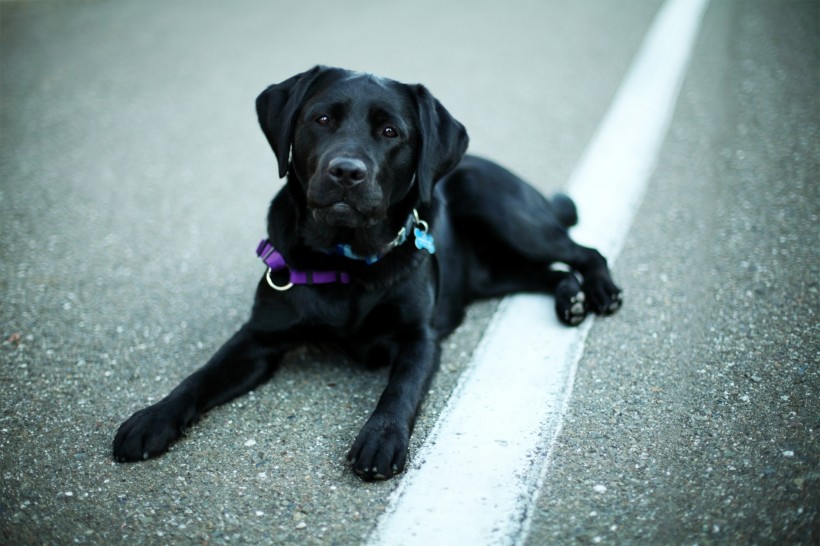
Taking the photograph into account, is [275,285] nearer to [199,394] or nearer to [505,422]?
[199,394]

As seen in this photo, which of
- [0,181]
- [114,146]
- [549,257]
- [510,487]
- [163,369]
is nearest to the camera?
[510,487]

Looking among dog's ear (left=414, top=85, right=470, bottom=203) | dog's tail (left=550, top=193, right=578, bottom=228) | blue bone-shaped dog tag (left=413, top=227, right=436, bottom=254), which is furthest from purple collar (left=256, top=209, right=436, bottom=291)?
dog's tail (left=550, top=193, right=578, bottom=228)

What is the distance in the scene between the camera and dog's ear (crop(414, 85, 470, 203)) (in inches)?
106

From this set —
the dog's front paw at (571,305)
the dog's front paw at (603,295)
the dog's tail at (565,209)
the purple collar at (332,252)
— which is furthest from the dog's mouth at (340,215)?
the dog's tail at (565,209)

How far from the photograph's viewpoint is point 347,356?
2.93 metres

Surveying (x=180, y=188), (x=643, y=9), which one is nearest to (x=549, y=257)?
(x=180, y=188)

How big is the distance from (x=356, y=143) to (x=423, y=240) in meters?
0.52

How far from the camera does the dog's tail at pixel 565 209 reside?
3.73 meters

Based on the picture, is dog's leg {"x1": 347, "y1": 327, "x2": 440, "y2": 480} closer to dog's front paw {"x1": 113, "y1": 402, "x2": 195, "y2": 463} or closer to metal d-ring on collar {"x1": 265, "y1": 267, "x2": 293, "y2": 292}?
metal d-ring on collar {"x1": 265, "y1": 267, "x2": 293, "y2": 292}

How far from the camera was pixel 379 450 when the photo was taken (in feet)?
7.18

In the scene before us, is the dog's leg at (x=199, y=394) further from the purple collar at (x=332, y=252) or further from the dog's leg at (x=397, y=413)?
the dog's leg at (x=397, y=413)

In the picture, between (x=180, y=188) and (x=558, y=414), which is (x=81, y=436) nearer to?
(x=558, y=414)

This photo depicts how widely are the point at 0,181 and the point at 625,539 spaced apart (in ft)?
14.6

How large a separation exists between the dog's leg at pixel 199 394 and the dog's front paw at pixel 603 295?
1.47 meters
